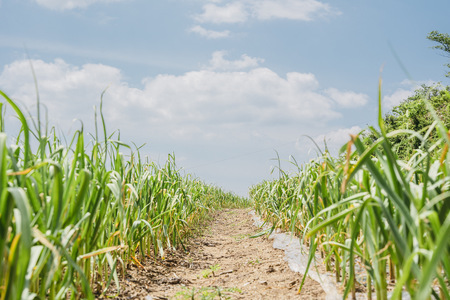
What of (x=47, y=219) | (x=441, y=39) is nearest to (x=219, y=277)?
(x=47, y=219)

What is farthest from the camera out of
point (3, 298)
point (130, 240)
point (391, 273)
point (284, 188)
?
point (284, 188)

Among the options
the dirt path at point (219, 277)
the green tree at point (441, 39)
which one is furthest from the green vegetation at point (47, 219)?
the green tree at point (441, 39)

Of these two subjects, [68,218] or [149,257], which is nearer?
[68,218]

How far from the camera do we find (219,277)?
10.0 feet

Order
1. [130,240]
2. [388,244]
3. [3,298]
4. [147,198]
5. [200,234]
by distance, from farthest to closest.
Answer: [200,234] → [147,198] → [130,240] → [388,244] → [3,298]

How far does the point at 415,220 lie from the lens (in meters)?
1.11

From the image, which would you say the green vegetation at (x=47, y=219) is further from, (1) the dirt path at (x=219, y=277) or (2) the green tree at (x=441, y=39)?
(2) the green tree at (x=441, y=39)

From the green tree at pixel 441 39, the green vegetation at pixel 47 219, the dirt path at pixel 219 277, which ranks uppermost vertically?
the green tree at pixel 441 39

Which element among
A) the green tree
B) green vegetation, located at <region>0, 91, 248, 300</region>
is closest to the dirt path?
green vegetation, located at <region>0, 91, 248, 300</region>

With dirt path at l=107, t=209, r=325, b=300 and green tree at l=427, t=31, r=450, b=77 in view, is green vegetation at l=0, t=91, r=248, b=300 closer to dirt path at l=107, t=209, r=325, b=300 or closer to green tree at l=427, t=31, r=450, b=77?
dirt path at l=107, t=209, r=325, b=300

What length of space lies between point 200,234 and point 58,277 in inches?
175

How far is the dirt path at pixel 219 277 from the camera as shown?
2311 mm

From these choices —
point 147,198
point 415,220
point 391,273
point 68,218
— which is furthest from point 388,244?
point 147,198

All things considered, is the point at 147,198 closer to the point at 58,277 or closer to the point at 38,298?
the point at 58,277
